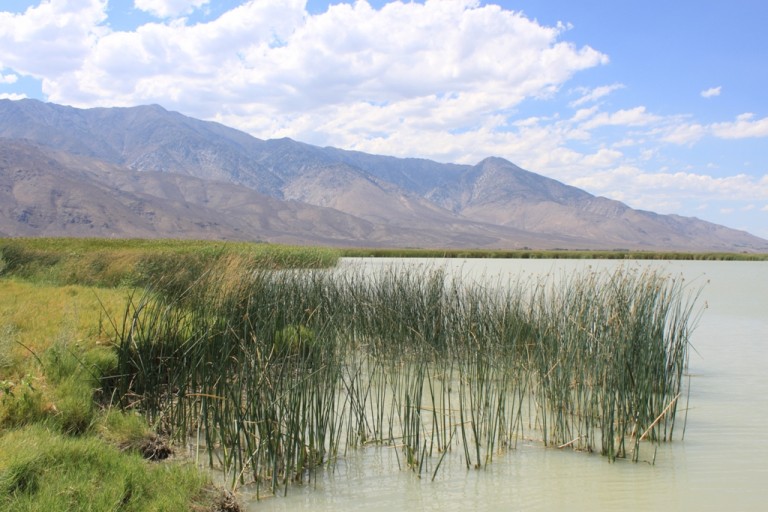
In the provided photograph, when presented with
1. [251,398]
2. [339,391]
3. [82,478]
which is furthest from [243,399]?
[82,478]

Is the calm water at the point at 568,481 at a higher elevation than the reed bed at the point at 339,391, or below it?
below

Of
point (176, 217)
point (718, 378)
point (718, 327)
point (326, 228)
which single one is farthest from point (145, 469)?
point (326, 228)

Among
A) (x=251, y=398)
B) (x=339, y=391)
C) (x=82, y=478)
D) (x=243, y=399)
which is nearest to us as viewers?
(x=82, y=478)

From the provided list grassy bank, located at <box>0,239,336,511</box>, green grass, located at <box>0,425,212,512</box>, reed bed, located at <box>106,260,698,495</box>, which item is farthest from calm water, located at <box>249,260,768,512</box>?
grassy bank, located at <box>0,239,336,511</box>

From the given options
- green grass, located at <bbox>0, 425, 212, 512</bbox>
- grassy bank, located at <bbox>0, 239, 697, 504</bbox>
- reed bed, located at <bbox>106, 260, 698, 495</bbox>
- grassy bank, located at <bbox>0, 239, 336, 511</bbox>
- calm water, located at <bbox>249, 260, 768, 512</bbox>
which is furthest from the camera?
reed bed, located at <bbox>106, 260, 698, 495</bbox>

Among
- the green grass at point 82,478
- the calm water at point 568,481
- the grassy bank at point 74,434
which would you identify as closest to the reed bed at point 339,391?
the calm water at point 568,481

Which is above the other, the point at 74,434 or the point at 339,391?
the point at 339,391

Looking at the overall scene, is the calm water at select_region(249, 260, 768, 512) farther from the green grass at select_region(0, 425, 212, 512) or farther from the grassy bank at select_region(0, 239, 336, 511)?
the grassy bank at select_region(0, 239, 336, 511)

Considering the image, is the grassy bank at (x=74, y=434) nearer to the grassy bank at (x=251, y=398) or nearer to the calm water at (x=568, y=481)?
the grassy bank at (x=251, y=398)

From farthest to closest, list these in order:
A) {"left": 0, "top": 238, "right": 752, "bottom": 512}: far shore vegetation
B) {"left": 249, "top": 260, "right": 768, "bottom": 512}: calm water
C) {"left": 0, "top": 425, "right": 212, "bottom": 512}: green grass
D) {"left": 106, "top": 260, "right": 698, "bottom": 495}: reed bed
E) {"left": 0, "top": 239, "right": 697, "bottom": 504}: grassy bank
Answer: {"left": 106, "top": 260, "right": 698, "bottom": 495}: reed bed
{"left": 249, "top": 260, "right": 768, "bottom": 512}: calm water
{"left": 0, "top": 239, "right": 697, "bottom": 504}: grassy bank
{"left": 0, "top": 238, "right": 752, "bottom": 512}: far shore vegetation
{"left": 0, "top": 425, "right": 212, "bottom": 512}: green grass

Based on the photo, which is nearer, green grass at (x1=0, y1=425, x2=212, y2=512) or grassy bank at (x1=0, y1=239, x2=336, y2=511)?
green grass at (x1=0, y1=425, x2=212, y2=512)

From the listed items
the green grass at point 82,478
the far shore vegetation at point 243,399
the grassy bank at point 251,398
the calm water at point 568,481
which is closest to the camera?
the green grass at point 82,478

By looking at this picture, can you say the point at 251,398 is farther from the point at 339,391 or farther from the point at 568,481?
the point at 568,481

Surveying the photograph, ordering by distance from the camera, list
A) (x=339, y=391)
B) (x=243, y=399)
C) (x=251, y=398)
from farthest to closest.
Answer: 1. (x=243, y=399)
2. (x=339, y=391)
3. (x=251, y=398)
